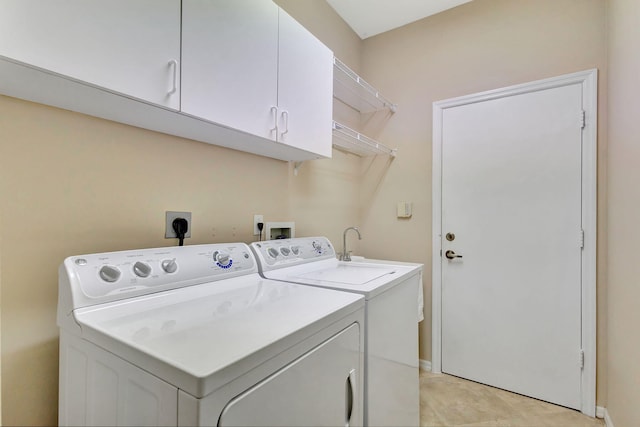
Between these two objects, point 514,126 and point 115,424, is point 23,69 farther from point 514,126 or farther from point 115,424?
point 514,126

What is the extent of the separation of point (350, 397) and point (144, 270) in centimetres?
81

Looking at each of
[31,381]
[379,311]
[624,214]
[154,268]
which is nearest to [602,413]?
[624,214]

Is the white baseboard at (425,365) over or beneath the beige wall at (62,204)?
beneath

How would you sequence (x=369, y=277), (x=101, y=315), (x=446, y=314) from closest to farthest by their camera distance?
(x=101, y=315)
(x=369, y=277)
(x=446, y=314)

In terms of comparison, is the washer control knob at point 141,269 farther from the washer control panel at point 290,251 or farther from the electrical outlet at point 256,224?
the electrical outlet at point 256,224

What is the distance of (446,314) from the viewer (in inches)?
95.0

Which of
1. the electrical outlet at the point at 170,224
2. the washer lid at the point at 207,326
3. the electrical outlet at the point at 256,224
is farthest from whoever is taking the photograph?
the electrical outlet at the point at 256,224

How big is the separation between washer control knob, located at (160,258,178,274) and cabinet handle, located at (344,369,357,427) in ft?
2.34

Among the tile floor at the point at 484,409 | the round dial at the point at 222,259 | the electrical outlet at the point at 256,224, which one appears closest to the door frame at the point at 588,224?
the tile floor at the point at 484,409

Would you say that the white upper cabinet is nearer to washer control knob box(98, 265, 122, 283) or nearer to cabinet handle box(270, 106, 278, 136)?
cabinet handle box(270, 106, 278, 136)

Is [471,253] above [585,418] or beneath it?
above

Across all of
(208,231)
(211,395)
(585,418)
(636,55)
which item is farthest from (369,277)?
(585,418)

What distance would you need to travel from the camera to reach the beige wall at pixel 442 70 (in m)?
1.97

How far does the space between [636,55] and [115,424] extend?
2.39m
